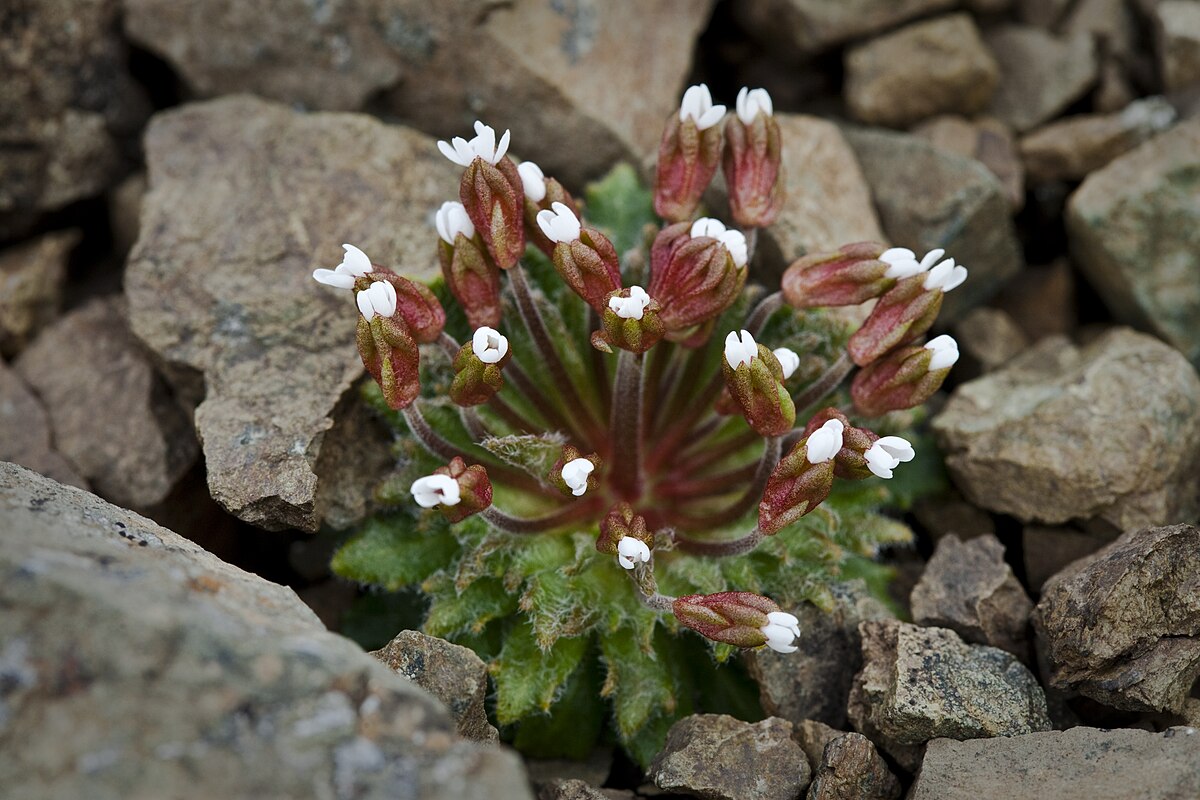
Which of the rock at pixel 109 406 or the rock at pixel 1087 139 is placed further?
the rock at pixel 1087 139

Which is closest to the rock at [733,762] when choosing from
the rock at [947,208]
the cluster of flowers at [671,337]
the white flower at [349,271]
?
the cluster of flowers at [671,337]

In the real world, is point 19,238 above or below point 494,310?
below

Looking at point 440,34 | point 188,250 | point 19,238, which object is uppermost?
point 440,34

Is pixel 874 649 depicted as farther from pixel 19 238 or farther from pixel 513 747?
pixel 19 238

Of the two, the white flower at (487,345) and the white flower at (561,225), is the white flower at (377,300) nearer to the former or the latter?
the white flower at (487,345)

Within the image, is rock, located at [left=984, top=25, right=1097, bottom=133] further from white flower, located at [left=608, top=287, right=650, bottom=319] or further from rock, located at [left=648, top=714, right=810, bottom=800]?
rock, located at [left=648, top=714, right=810, bottom=800]

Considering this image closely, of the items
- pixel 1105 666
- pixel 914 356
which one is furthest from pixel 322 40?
pixel 1105 666

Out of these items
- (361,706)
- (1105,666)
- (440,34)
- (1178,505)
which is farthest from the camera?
(440,34)
